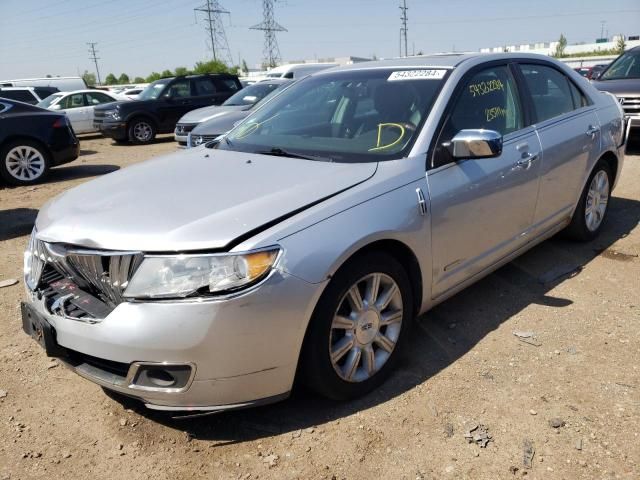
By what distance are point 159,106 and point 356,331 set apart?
44.2ft

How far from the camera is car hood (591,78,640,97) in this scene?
29.2 ft

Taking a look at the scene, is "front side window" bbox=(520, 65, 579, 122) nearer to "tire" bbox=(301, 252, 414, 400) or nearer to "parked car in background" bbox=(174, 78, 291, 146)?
"tire" bbox=(301, 252, 414, 400)

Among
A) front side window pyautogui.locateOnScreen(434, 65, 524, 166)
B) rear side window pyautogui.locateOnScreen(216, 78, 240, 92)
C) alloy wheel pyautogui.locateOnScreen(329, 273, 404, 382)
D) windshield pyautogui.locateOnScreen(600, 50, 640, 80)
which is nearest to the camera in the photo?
alloy wheel pyautogui.locateOnScreen(329, 273, 404, 382)

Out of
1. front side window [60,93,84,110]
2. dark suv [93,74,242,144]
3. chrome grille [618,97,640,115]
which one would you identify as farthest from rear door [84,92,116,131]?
chrome grille [618,97,640,115]

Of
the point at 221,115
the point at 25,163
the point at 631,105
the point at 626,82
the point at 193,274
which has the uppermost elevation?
the point at 626,82

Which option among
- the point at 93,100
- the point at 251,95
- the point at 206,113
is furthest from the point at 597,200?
the point at 93,100

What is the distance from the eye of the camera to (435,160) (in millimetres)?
3037

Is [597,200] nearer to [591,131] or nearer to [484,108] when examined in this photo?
[591,131]

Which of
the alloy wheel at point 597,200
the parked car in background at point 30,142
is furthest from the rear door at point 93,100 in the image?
the alloy wheel at point 597,200

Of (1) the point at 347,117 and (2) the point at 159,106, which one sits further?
(2) the point at 159,106

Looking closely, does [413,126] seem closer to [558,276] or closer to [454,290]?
[454,290]

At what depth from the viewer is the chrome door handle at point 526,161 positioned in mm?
3575

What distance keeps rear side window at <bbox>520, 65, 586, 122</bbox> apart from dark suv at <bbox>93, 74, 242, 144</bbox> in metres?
12.1

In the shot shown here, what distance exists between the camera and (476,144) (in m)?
2.95
